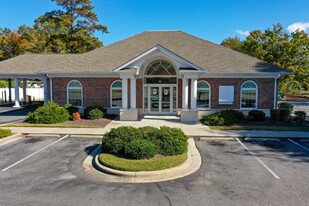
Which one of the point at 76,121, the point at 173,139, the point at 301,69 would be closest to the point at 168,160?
the point at 173,139

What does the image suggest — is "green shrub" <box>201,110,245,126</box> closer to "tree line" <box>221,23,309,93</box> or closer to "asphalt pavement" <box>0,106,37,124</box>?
"asphalt pavement" <box>0,106,37,124</box>

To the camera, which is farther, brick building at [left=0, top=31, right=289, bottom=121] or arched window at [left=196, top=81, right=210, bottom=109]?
arched window at [left=196, top=81, right=210, bottom=109]

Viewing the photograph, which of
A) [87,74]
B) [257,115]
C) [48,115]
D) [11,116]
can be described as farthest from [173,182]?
[11,116]

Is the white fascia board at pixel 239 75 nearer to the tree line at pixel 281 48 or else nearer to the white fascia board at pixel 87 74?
the white fascia board at pixel 87 74

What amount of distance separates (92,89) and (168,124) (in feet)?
24.9

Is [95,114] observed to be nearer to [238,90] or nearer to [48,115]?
[48,115]

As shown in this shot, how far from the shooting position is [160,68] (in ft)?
62.2

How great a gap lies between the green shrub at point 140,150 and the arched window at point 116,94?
37.8 feet

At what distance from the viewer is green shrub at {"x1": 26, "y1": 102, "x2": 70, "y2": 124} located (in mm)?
A: 15375

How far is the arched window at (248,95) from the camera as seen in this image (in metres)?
18.4

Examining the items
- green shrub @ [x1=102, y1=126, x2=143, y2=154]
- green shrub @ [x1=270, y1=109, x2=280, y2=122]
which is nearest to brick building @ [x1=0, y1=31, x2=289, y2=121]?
green shrub @ [x1=270, y1=109, x2=280, y2=122]

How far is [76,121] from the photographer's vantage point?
1650 cm

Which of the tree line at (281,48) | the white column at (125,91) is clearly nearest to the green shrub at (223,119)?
the white column at (125,91)

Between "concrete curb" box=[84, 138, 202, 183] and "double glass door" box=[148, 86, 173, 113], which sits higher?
"double glass door" box=[148, 86, 173, 113]
